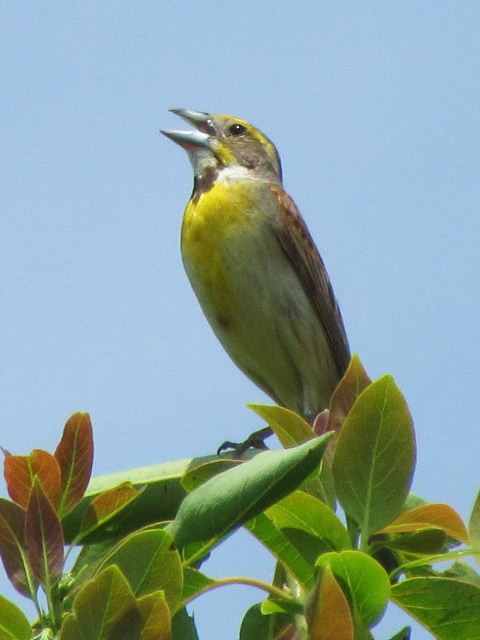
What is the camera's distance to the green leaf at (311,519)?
6.00 feet

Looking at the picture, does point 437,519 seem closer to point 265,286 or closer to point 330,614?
point 330,614

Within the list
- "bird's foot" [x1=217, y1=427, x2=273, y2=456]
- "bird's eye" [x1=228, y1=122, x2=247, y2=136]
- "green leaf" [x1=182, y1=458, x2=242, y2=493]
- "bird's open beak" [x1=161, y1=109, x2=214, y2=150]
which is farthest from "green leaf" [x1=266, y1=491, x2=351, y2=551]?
"bird's eye" [x1=228, y1=122, x2=247, y2=136]

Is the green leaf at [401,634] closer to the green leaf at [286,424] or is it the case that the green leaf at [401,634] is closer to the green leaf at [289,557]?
the green leaf at [289,557]

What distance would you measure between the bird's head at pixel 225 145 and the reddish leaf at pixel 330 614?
18.9 feet

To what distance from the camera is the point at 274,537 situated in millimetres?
1888

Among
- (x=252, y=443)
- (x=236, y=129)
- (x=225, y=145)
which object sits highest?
(x=236, y=129)

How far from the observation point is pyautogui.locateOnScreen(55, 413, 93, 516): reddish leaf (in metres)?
1.98

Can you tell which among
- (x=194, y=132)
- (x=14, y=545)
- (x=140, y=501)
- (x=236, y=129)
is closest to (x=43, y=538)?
(x=14, y=545)

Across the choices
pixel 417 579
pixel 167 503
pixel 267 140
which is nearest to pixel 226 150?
pixel 267 140

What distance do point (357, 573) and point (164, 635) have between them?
29 cm

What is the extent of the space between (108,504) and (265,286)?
14.7ft

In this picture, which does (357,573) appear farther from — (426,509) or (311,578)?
(426,509)

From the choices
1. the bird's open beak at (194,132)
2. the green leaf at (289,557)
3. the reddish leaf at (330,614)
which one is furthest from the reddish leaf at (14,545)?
the bird's open beak at (194,132)

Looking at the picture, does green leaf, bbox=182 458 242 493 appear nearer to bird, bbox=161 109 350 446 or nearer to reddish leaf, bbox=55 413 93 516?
reddish leaf, bbox=55 413 93 516
